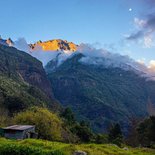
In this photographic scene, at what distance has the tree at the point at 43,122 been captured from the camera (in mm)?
86375

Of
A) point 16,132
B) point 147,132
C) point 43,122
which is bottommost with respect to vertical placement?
point 16,132

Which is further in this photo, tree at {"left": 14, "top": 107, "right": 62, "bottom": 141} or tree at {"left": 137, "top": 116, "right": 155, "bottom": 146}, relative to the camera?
tree at {"left": 137, "top": 116, "right": 155, "bottom": 146}

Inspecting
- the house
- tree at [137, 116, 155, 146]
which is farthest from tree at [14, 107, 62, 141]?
tree at [137, 116, 155, 146]

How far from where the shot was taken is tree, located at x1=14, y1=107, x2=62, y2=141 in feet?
283

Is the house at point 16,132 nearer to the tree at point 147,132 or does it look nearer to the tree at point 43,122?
the tree at point 43,122

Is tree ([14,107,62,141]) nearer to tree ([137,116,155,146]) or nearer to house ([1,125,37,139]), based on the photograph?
house ([1,125,37,139])

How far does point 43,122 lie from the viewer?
290 feet

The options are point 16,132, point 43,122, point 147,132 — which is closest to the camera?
point 16,132

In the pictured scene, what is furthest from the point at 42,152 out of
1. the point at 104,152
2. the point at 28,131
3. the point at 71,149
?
the point at 28,131

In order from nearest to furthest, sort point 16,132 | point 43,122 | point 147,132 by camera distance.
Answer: point 16,132 < point 43,122 < point 147,132

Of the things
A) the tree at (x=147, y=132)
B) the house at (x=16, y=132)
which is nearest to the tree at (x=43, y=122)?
the house at (x=16, y=132)

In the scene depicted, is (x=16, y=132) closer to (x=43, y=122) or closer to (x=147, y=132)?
(x=43, y=122)

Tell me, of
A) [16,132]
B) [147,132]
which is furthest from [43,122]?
[147,132]

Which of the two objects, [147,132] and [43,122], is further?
[147,132]
